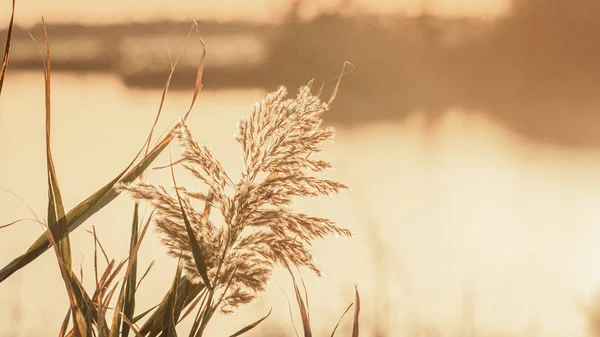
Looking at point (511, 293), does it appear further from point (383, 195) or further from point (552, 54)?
point (552, 54)

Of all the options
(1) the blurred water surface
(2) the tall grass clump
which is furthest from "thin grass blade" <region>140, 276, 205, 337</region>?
(1) the blurred water surface

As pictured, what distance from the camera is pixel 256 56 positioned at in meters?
0.99

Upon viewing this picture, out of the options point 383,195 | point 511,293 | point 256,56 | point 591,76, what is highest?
point 256,56

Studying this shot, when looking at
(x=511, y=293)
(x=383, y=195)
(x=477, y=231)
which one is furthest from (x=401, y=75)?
(x=511, y=293)

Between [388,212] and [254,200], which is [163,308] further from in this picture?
[388,212]

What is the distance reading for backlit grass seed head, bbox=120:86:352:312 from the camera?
598mm

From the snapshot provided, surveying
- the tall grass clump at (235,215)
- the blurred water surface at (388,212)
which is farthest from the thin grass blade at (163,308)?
the blurred water surface at (388,212)

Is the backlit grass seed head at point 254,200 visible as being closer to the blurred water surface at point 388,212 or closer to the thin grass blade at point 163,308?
the thin grass blade at point 163,308

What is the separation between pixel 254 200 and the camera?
594 millimetres

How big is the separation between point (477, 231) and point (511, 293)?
0.14 metres

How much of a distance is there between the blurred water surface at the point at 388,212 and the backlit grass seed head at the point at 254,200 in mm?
364

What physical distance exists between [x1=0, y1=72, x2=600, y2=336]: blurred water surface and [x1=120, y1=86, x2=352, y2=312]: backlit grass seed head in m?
0.36

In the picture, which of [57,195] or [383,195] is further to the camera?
[383,195]

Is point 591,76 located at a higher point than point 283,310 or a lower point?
higher
